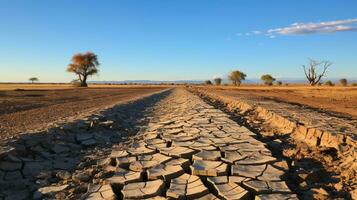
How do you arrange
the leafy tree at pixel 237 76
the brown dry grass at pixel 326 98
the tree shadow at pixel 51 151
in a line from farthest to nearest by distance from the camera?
1. the leafy tree at pixel 237 76
2. the brown dry grass at pixel 326 98
3. the tree shadow at pixel 51 151

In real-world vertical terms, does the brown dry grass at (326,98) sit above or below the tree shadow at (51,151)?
below

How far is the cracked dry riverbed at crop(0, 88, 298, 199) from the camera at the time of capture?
13.8ft

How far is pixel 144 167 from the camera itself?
17.0 ft

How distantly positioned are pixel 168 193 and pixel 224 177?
839mm

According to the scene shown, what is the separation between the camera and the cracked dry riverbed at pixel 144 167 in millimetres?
4191

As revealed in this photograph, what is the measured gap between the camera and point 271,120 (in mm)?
10727

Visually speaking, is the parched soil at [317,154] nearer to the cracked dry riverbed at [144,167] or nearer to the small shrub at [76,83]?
the cracked dry riverbed at [144,167]

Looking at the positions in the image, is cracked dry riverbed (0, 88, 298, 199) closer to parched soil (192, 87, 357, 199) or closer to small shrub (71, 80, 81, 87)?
parched soil (192, 87, 357, 199)

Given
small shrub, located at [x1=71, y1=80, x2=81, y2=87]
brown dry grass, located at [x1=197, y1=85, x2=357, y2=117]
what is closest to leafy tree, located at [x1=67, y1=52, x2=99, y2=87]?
small shrub, located at [x1=71, y1=80, x2=81, y2=87]

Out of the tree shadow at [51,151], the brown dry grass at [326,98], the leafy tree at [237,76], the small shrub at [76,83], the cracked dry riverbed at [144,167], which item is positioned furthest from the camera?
the leafy tree at [237,76]

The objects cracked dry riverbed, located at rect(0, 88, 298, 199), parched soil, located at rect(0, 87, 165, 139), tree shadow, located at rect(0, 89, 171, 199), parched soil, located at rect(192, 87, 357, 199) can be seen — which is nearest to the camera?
cracked dry riverbed, located at rect(0, 88, 298, 199)

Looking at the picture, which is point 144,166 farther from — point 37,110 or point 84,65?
point 84,65

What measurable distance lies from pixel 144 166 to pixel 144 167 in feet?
0.19

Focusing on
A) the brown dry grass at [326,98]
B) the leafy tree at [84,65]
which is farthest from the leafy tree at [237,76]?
the brown dry grass at [326,98]
